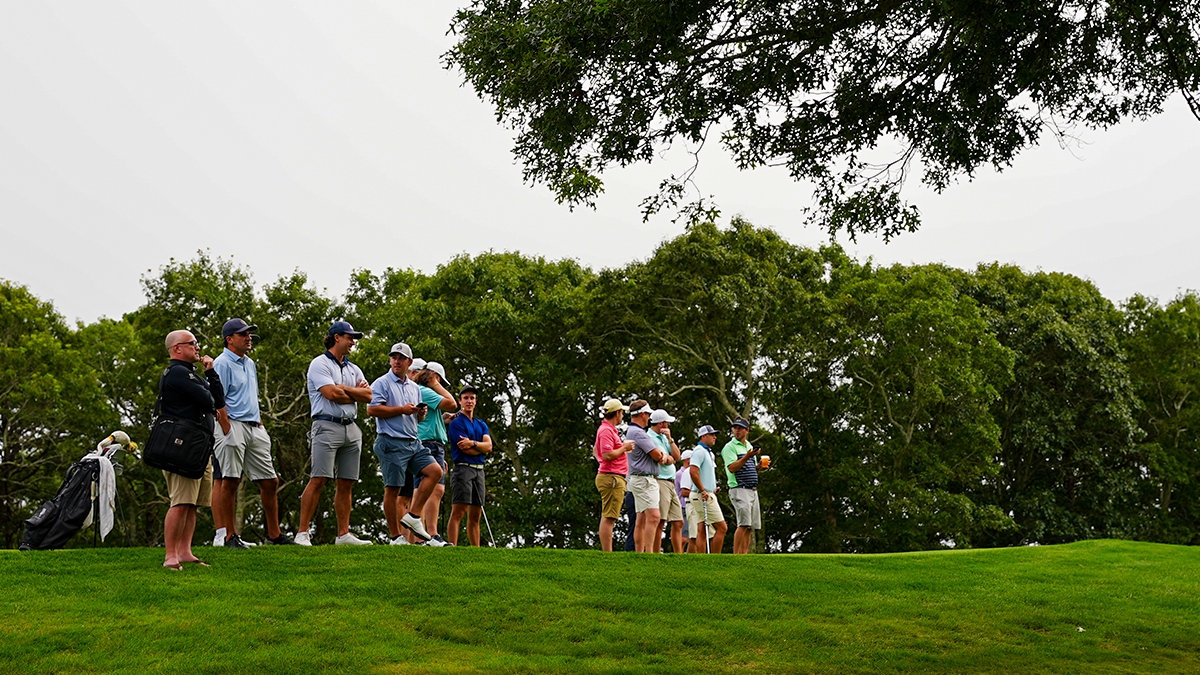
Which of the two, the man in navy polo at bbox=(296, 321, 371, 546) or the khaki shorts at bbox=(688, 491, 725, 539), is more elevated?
the man in navy polo at bbox=(296, 321, 371, 546)

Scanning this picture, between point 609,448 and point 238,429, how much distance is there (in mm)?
4320

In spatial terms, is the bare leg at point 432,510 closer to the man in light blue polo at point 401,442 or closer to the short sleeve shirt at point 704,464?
the man in light blue polo at point 401,442

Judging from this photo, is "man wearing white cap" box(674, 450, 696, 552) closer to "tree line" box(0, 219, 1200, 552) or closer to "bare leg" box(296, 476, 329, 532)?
Answer: "bare leg" box(296, 476, 329, 532)

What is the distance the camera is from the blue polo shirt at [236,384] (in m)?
9.35

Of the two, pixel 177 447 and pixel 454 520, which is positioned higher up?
pixel 177 447

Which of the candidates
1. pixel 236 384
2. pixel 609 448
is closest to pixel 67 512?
pixel 236 384

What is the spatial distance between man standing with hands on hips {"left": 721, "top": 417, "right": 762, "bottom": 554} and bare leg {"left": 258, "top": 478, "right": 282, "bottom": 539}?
6.72 metres

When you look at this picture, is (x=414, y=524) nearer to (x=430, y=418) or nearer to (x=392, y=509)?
(x=392, y=509)

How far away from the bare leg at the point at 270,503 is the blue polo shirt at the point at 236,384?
661 mm

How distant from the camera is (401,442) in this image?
10594 mm

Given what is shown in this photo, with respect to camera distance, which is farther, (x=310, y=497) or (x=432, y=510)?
(x=432, y=510)

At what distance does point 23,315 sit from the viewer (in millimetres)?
32500

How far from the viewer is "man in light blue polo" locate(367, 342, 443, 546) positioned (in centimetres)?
1050

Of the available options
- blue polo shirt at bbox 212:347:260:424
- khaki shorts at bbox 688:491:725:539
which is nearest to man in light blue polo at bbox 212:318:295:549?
blue polo shirt at bbox 212:347:260:424
